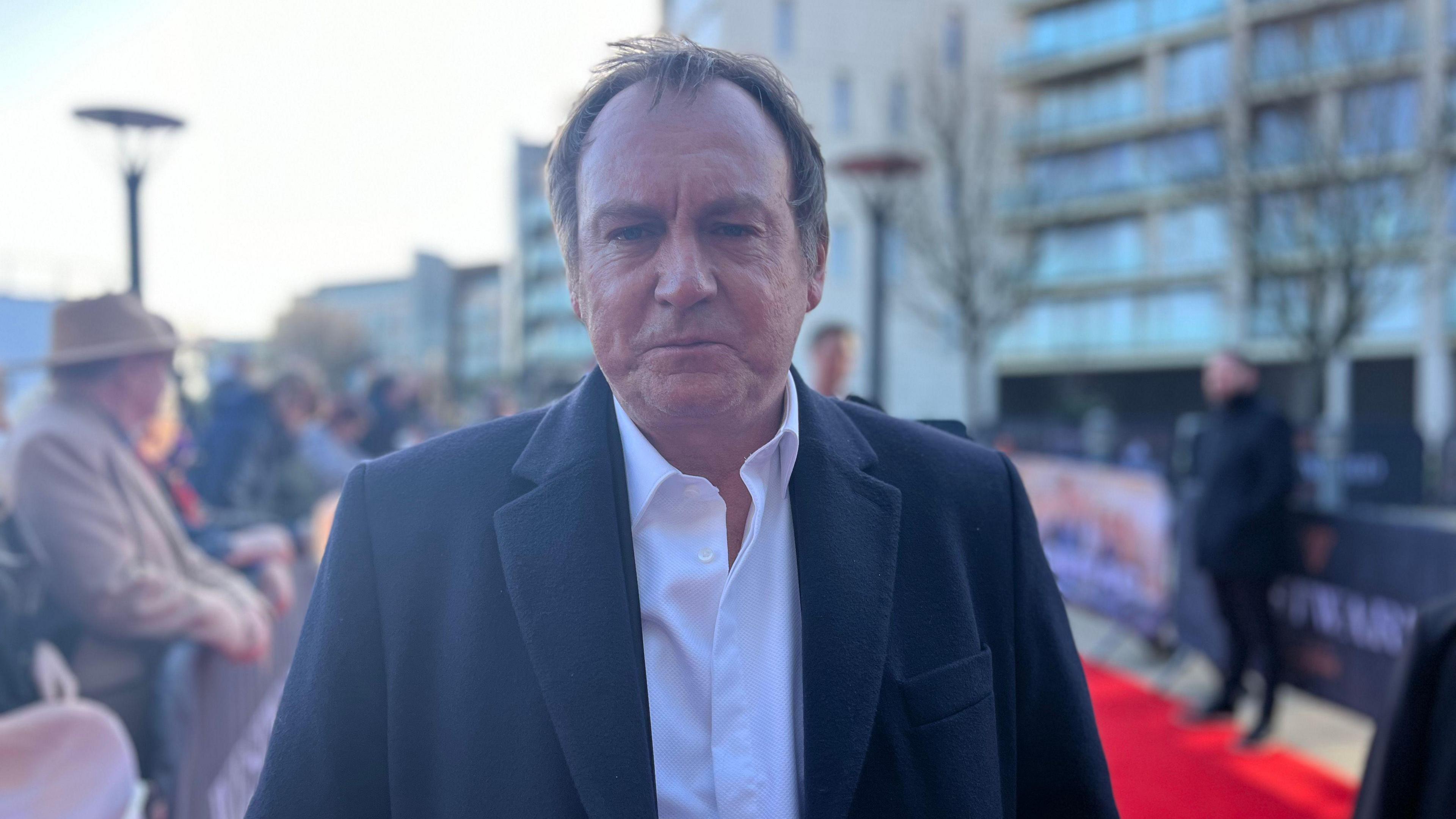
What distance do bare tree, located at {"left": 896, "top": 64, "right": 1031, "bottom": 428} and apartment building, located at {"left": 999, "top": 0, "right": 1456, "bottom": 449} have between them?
165 cm

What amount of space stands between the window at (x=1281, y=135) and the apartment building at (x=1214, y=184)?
35 mm

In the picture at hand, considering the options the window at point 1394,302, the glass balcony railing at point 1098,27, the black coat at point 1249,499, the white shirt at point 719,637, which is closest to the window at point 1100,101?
the glass balcony railing at point 1098,27

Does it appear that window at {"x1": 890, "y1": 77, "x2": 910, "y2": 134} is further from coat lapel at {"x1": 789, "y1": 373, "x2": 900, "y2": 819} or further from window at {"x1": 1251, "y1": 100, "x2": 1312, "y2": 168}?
coat lapel at {"x1": 789, "y1": 373, "x2": 900, "y2": 819}

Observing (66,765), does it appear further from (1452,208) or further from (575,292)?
(1452,208)

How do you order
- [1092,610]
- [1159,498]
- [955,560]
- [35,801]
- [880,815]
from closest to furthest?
[880,815], [955,560], [35,801], [1159,498], [1092,610]

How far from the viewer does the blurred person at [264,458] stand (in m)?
5.32

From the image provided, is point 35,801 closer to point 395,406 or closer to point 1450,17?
point 395,406

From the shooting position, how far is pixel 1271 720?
17.7ft

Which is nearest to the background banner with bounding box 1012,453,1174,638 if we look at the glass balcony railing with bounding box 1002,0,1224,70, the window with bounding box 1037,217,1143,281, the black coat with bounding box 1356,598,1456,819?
the black coat with bounding box 1356,598,1456,819

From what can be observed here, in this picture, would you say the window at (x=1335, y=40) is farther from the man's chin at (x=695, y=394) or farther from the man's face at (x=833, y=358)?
the man's chin at (x=695, y=394)

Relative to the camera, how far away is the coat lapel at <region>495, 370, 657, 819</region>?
124cm

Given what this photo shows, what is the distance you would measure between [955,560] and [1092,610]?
7.17 m

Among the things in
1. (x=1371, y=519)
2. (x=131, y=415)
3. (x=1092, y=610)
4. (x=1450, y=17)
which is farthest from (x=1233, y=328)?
(x=131, y=415)

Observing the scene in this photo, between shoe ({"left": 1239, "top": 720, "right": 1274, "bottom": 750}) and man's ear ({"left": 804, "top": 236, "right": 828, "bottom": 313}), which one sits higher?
man's ear ({"left": 804, "top": 236, "right": 828, "bottom": 313})
